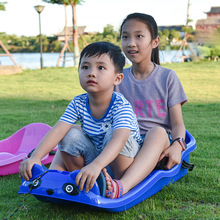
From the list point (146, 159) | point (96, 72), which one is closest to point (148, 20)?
point (96, 72)

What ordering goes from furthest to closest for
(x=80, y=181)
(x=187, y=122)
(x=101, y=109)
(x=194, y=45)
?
(x=187, y=122) < (x=101, y=109) < (x=80, y=181) < (x=194, y=45)

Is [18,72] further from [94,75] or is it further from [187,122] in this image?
[94,75]

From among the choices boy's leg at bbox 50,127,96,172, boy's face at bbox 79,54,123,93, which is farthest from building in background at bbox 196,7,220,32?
boy's leg at bbox 50,127,96,172

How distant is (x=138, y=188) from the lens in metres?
1.49

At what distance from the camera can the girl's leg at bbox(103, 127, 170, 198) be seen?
4.97 ft

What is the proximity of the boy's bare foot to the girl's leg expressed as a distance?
0.02m

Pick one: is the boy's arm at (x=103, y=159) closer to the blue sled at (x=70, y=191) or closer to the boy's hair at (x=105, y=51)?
the blue sled at (x=70, y=191)

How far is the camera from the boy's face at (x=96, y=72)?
60.7 inches

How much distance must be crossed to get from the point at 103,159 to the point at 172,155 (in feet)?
1.47

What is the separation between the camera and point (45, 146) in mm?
1578

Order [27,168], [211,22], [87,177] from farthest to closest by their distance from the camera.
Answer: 1. [27,168]
2. [87,177]
3. [211,22]

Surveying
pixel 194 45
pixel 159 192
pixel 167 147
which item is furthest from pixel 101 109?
pixel 194 45

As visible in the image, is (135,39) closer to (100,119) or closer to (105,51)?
(105,51)

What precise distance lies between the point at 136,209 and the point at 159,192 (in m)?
0.25
